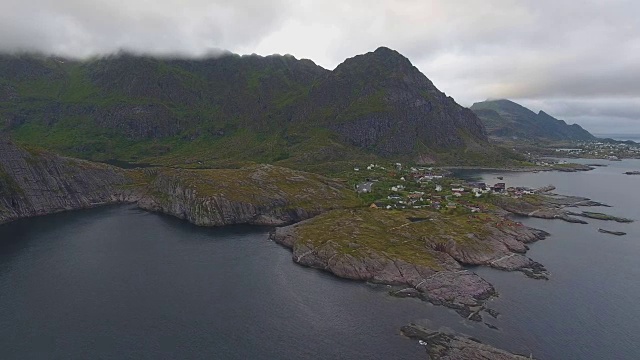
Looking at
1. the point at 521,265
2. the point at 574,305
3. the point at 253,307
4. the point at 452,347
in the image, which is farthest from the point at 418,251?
the point at 253,307

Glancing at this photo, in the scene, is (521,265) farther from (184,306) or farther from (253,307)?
(184,306)

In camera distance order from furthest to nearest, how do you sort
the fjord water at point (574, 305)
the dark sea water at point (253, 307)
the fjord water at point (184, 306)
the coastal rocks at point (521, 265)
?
the coastal rocks at point (521, 265), the fjord water at point (574, 305), the dark sea water at point (253, 307), the fjord water at point (184, 306)

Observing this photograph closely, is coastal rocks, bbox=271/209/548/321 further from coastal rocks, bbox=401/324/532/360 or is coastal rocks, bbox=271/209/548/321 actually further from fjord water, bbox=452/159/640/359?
coastal rocks, bbox=401/324/532/360

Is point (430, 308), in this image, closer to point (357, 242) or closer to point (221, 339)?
point (357, 242)

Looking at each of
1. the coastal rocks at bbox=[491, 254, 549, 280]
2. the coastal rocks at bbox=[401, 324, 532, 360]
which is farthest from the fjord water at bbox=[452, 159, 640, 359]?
the coastal rocks at bbox=[401, 324, 532, 360]

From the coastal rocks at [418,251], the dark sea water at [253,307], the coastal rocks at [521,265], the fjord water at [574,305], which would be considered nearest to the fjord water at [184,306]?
the dark sea water at [253,307]

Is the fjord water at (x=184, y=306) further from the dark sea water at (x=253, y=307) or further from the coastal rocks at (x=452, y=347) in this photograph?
the coastal rocks at (x=452, y=347)
